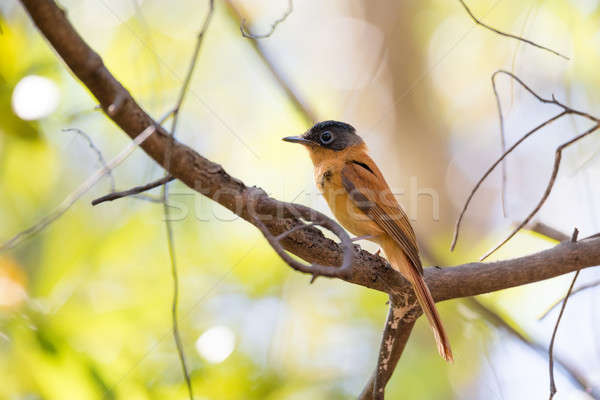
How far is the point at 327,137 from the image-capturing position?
5289mm

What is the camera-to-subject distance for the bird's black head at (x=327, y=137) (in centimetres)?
523

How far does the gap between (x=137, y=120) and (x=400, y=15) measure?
5.17 meters

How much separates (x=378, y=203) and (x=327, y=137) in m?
1.09

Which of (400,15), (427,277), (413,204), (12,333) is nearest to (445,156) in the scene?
(413,204)

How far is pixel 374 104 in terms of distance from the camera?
21.9 feet

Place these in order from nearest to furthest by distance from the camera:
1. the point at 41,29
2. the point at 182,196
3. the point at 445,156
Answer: the point at 41,29, the point at 182,196, the point at 445,156

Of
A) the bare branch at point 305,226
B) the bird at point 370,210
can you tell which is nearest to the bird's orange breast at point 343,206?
the bird at point 370,210

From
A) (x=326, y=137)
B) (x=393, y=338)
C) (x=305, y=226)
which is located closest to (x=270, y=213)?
(x=305, y=226)

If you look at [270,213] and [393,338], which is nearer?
[270,213]

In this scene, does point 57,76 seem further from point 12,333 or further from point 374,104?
point 374,104

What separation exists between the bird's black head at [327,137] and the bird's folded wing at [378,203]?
0.59 m

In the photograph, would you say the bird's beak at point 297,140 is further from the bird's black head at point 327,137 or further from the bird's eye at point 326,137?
the bird's eye at point 326,137

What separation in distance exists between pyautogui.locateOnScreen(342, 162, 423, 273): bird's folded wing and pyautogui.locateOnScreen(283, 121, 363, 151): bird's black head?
59cm

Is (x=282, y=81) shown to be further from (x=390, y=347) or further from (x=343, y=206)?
(x=390, y=347)
